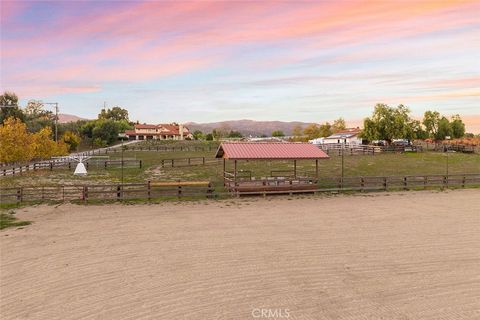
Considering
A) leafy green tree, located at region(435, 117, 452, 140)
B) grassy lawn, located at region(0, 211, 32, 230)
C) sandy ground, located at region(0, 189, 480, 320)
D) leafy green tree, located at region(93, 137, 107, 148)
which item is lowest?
sandy ground, located at region(0, 189, 480, 320)

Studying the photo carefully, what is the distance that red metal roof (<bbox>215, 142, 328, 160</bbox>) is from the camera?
962 inches

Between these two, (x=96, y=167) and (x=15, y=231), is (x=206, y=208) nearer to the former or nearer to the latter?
(x=15, y=231)

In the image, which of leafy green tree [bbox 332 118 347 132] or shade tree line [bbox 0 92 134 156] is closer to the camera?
shade tree line [bbox 0 92 134 156]

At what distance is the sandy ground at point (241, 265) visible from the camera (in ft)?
28.2

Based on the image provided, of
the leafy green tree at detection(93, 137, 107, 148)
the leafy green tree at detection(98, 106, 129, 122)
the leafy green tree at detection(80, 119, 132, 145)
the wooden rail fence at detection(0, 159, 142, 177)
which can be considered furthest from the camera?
the leafy green tree at detection(98, 106, 129, 122)

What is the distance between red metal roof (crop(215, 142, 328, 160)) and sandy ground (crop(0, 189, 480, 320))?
6.14m

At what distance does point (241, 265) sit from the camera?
36.9 ft

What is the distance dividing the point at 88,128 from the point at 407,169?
86.9 metres

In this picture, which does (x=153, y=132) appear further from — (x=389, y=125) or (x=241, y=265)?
(x=241, y=265)

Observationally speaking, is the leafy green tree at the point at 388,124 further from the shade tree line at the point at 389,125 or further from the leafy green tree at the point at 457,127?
the leafy green tree at the point at 457,127

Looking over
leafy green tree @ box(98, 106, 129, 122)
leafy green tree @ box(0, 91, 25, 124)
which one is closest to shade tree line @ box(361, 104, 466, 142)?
leafy green tree @ box(0, 91, 25, 124)

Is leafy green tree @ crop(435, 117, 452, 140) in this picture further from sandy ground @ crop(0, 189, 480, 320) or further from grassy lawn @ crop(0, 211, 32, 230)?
grassy lawn @ crop(0, 211, 32, 230)

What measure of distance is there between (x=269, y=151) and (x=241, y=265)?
48.3 ft

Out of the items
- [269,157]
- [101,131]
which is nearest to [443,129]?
[269,157]
